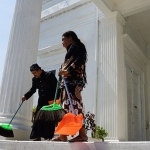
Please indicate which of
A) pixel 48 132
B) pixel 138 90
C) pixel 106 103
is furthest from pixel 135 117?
pixel 48 132

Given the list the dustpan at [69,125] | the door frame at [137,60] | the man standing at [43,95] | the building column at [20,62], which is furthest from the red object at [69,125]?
the door frame at [137,60]

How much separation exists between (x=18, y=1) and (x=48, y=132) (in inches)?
109

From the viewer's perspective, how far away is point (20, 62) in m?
4.27

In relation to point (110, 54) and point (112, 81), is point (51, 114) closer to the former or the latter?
point (112, 81)

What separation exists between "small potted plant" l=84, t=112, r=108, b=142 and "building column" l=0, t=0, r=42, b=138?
1.71m

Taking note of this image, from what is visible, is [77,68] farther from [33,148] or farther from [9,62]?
[9,62]

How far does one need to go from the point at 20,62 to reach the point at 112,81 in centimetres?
241

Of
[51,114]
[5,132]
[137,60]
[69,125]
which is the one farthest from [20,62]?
[137,60]

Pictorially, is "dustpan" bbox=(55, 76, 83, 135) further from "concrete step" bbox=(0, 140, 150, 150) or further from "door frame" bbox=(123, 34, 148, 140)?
"door frame" bbox=(123, 34, 148, 140)

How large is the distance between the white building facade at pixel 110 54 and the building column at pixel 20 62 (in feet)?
0.09

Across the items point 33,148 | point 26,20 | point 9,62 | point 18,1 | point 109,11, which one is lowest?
point 33,148

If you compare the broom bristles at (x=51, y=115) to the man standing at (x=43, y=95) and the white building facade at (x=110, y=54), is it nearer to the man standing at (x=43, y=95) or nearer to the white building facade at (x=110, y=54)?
the man standing at (x=43, y=95)

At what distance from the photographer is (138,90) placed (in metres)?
7.48

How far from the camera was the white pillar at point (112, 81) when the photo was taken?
536 centimetres
